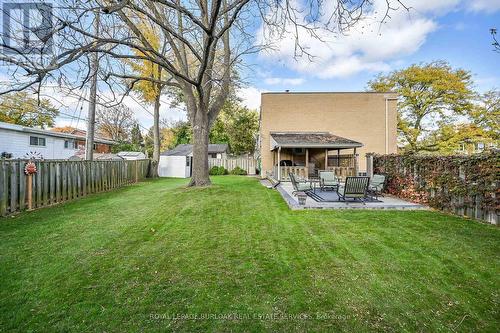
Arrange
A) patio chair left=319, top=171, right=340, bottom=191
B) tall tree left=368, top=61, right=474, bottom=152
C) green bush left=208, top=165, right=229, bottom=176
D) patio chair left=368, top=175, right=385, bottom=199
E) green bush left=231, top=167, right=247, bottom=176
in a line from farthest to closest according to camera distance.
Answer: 1. green bush left=231, top=167, right=247, bottom=176
2. green bush left=208, top=165, right=229, bottom=176
3. tall tree left=368, top=61, right=474, bottom=152
4. patio chair left=319, top=171, right=340, bottom=191
5. patio chair left=368, top=175, right=385, bottom=199

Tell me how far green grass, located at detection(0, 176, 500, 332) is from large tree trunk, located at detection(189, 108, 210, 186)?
627cm

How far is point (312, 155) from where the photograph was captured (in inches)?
762

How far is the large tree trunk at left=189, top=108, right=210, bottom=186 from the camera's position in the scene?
481 inches

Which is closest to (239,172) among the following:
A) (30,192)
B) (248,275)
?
(30,192)

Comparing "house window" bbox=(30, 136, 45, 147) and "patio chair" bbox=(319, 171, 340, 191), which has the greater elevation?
"house window" bbox=(30, 136, 45, 147)

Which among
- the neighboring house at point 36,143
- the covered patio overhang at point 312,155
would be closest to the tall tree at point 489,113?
the covered patio overhang at point 312,155

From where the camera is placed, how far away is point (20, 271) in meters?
3.31

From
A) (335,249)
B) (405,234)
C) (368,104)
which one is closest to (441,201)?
(405,234)

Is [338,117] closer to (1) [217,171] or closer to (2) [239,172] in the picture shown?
(2) [239,172]

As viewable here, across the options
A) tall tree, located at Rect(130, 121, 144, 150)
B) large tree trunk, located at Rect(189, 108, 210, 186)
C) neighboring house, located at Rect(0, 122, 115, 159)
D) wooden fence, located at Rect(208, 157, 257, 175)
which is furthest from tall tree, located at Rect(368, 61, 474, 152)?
tall tree, located at Rect(130, 121, 144, 150)

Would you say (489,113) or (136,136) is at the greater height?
(136,136)

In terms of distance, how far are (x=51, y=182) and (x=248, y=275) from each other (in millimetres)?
8100

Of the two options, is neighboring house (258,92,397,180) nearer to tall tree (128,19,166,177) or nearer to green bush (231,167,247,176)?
green bush (231,167,247,176)

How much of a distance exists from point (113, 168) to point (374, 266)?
527 inches
